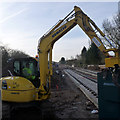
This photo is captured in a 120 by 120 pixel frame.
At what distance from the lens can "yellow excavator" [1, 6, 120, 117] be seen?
5246 mm

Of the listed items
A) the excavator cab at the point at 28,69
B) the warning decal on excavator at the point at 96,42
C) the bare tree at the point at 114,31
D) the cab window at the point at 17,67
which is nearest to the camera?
the warning decal on excavator at the point at 96,42

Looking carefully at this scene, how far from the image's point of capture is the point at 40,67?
5887 millimetres

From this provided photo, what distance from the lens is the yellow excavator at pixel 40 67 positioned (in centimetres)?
525

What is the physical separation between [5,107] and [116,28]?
1929 cm

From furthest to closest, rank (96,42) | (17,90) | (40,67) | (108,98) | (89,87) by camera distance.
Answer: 1. (89,87)
2. (40,67)
3. (17,90)
4. (96,42)
5. (108,98)

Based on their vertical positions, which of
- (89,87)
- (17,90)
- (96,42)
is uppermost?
(96,42)

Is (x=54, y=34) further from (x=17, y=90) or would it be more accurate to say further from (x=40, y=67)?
(x=17, y=90)

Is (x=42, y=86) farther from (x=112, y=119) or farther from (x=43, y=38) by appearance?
(x=112, y=119)

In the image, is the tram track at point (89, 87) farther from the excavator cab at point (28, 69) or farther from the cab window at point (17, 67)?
the cab window at point (17, 67)

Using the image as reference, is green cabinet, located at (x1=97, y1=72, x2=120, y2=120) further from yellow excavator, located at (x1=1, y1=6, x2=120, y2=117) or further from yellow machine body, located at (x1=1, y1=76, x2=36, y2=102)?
yellow machine body, located at (x1=1, y1=76, x2=36, y2=102)

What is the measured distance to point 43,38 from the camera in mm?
6211

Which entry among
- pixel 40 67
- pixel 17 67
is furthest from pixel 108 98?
pixel 17 67

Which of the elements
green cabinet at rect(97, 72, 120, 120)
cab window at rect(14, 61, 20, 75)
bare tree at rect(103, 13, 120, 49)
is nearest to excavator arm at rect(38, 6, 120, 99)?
cab window at rect(14, 61, 20, 75)

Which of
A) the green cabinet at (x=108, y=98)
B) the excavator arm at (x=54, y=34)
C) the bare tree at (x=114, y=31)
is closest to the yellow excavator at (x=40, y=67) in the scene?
the excavator arm at (x=54, y=34)
